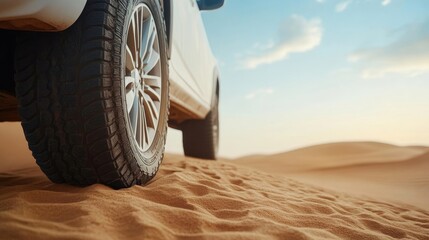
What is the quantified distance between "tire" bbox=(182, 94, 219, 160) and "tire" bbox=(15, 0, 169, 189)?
3404 mm

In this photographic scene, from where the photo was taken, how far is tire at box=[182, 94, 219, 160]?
4973 millimetres

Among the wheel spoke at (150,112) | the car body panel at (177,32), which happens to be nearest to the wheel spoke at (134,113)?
the wheel spoke at (150,112)

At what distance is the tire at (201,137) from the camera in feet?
16.3

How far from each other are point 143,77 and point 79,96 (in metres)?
0.53

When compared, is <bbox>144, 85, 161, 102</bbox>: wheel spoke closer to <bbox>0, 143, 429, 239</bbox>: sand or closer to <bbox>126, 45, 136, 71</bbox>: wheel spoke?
<bbox>126, 45, 136, 71</bbox>: wheel spoke

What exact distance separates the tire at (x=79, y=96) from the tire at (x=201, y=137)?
3404mm

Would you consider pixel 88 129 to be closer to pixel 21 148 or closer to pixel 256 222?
pixel 256 222

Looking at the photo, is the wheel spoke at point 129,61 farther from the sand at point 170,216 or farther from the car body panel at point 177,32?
the sand at point 170,216

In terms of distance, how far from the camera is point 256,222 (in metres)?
1.41

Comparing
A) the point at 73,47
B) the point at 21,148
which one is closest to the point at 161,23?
the point at 73,47

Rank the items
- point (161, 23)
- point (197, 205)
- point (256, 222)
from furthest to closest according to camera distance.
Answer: point (161, 23)
point (197, 205)
point (256, 222)

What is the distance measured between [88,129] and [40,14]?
0.45 meters

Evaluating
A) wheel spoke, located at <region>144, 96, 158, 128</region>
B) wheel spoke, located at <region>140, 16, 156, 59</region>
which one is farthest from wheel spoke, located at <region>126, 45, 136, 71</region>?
wheel spoke, located at <region>144, 96, 158, 128</region>

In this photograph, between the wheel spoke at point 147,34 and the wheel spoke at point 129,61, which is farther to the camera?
the wheel spoke at point 147,34
